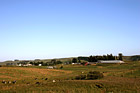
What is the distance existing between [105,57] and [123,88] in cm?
16793

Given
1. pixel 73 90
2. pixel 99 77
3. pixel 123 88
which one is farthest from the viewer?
pixel 99 77

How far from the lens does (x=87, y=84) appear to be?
30172mm

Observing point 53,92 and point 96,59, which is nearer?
point 53,92

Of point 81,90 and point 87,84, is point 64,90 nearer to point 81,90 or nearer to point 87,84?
point 81,90

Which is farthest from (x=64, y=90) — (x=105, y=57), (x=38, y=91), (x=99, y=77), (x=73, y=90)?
(x=105, y=57)

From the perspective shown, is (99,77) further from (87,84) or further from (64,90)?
(64,90)

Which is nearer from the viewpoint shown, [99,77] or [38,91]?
[38,91]

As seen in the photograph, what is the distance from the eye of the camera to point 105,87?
2917 centimetres

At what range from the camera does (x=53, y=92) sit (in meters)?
24.8

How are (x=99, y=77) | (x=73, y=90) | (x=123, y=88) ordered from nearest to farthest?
(x=73, y=90), (x=123, y=88), (x=99, y=77)

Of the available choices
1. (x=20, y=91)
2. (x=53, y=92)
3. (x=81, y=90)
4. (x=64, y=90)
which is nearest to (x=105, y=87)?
(x=81, y=90)

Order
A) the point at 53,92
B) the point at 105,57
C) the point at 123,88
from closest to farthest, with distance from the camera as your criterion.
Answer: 1. the point at 53,92
2. the point at 123,88
3. the point at 105,57

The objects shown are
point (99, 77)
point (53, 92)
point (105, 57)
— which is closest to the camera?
point (53, 92)

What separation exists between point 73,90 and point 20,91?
9.10 metres
